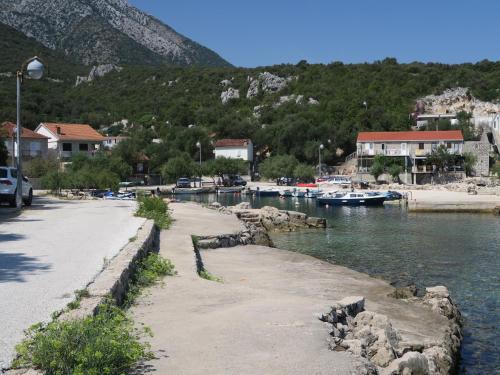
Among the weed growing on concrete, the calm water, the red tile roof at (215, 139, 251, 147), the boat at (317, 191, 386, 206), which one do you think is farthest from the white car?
the red tile roof at (215, 139, 251, 147)

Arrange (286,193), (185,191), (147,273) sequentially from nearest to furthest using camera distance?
(147,273), (286,193), (185,191)

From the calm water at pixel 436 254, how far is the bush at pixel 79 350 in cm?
890

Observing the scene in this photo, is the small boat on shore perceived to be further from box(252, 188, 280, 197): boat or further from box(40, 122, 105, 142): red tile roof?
box(40, 122, 105, 142): red tile roof

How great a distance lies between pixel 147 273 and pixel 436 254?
64.7 feet

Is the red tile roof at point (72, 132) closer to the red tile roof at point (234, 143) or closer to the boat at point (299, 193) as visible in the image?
the red tile roof at point (234, 143)

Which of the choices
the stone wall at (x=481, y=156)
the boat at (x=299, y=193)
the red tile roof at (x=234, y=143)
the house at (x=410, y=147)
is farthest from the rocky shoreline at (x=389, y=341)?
the red tile roof at (x=234, y=143)

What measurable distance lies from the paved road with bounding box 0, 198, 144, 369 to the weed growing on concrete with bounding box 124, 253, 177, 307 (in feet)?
2.79

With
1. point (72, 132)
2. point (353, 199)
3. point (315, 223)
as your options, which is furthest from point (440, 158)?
point (72, 132)

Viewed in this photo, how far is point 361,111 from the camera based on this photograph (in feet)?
375

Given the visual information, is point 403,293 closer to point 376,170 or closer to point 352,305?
point 352,305

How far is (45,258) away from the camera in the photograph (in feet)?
43.9

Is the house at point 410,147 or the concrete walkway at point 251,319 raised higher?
the house at point 410,147

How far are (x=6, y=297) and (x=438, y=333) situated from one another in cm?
943

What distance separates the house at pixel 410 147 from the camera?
9025 cm
